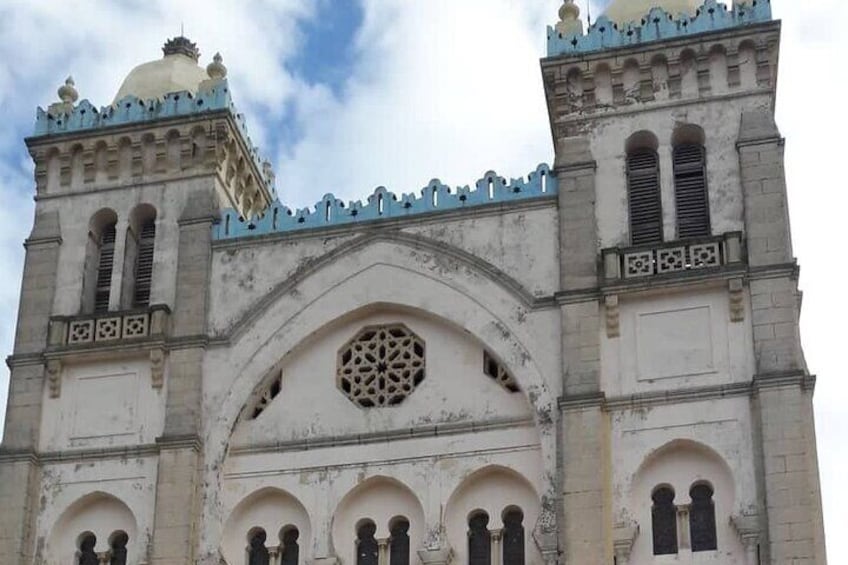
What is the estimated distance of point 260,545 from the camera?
83.4 feet

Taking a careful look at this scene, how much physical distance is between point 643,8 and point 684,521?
30.6 feet

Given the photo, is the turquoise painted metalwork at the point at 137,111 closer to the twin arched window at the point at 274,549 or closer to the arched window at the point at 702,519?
the twin arched window at the point at 274,549

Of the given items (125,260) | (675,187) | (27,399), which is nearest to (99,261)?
(125,260)

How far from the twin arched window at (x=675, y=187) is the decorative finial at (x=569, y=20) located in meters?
2.35

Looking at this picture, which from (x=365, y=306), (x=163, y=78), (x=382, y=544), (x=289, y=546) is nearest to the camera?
(x=382, y=544)

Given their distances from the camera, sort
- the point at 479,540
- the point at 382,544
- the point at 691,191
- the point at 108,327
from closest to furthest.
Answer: the point at 479,540 < the point at 382,544 < the point at 691,191 < the point at 108,327

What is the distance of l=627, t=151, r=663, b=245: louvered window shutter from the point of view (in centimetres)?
2591

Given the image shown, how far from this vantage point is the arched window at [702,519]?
917 inches

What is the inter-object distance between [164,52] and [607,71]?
9.12 m

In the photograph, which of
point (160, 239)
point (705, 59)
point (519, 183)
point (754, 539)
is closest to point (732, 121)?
point (705, 59)

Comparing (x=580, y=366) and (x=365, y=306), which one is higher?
(x=365, y=306)

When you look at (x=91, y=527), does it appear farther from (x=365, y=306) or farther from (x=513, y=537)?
(x=513, y=537)

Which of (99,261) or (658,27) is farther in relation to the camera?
(99,261)

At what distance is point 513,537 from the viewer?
24.4 meters
